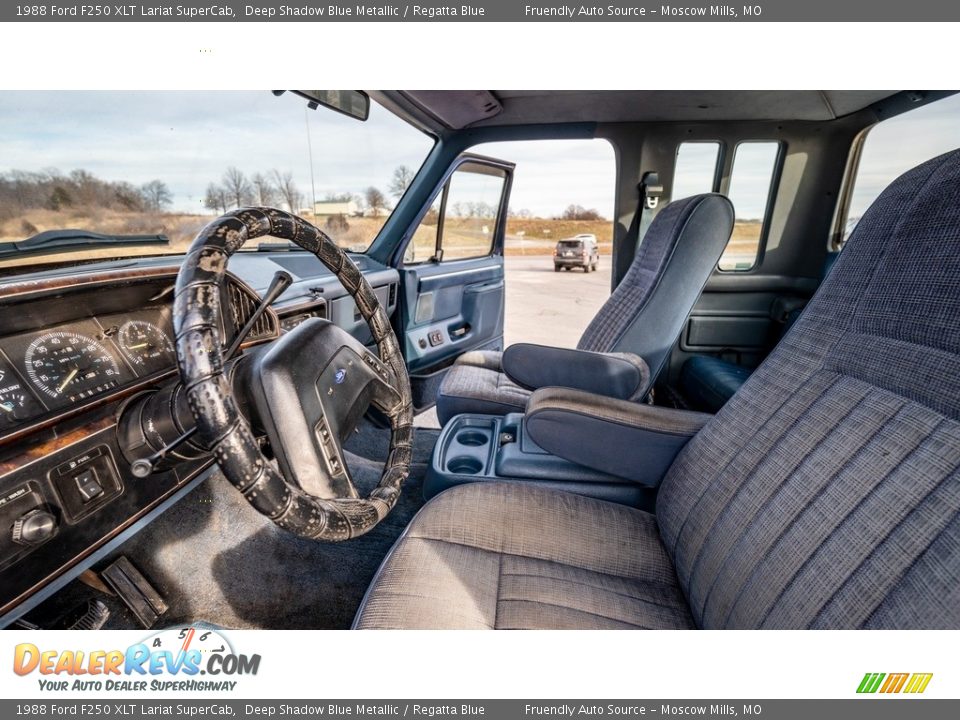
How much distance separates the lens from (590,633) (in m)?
0.80

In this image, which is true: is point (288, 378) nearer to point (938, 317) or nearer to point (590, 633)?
point (590, 633)

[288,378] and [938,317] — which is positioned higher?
[938,317]

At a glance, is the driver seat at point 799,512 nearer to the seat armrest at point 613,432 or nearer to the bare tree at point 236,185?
the seat armrest at point 613,432

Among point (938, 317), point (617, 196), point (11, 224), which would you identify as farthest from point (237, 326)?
point (617, 196)

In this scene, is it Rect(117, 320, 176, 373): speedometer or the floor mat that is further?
the floor mat

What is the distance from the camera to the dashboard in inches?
31.2

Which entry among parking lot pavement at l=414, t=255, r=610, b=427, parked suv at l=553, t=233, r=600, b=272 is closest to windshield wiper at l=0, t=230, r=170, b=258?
parking lot pavement at l=414, t=255, r=610, b=427

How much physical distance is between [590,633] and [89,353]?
1.06 metres

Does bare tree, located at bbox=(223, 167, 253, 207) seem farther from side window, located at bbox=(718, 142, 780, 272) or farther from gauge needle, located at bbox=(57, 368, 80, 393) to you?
side window, located at bbox=(718, 142, 780, 272)

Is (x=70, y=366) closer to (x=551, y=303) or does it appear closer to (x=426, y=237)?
(x=426, y=237)

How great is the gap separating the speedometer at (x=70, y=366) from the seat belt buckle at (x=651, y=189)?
2.57 m

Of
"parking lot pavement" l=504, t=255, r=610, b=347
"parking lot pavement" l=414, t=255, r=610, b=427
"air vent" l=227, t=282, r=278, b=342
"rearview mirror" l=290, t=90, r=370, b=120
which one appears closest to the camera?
"air vent" l=227, t=282, r=278, b=342

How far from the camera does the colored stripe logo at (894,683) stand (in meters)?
0.65

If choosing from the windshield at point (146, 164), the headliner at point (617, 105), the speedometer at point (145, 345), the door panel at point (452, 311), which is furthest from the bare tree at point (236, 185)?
the door panel at point (452, 311)
